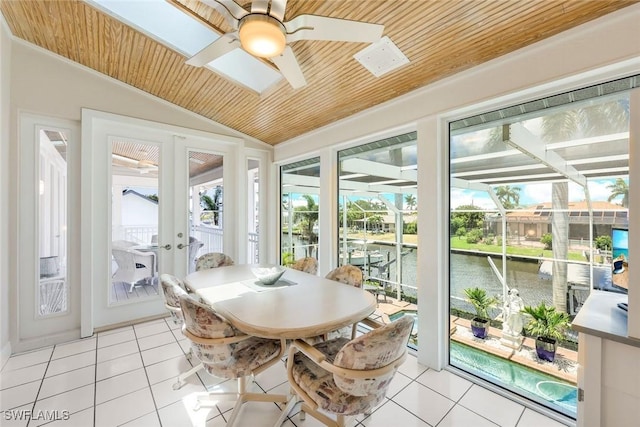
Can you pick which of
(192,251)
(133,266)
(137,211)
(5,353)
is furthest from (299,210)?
(5,353)

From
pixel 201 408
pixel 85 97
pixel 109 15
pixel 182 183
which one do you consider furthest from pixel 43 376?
pixel 109 15

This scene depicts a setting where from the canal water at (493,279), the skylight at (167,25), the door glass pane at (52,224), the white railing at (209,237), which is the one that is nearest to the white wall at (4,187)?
the door glass pane at (52,224)

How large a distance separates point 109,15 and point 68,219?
82.6 inches

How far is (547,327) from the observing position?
217cm

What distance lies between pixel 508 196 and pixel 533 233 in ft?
1.17

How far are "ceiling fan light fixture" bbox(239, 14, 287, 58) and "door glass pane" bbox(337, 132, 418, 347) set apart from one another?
1.66 m

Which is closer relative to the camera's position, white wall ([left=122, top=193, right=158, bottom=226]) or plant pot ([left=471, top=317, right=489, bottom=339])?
plant pot ([left=471, top=317, right=489, bottom=339])

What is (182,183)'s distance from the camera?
361 cm

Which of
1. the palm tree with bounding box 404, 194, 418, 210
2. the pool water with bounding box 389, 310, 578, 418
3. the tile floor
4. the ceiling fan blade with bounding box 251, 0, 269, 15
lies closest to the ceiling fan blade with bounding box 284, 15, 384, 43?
the ceiling fan blade with bounding box 251, 0, 269, 15

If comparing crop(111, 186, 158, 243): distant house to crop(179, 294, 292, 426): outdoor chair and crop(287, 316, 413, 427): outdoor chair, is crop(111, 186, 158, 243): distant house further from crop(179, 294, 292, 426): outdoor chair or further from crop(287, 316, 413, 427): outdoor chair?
crop(287, 316, 413, 427): outdoor chair

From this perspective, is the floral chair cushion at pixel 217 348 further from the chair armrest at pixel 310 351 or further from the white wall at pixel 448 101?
the white wall at pixel 448 101

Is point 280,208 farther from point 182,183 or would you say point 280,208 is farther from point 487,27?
point 487,27

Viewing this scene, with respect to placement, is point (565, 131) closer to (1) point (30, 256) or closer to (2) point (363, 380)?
(2) point (363, 380)

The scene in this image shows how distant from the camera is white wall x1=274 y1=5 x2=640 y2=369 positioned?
1553 millimetres
